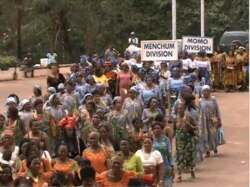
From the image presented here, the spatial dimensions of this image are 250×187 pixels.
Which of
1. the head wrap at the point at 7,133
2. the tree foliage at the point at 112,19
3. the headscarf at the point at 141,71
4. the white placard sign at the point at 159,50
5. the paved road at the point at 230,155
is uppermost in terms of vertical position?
the tree foliage at the point at 112,19

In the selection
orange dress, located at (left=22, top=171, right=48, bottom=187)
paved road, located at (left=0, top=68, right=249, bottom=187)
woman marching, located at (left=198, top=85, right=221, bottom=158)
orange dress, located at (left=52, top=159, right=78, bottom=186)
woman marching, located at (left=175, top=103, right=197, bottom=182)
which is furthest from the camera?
woman marching, located at (left=198, top=85, right=221, bottom=158)

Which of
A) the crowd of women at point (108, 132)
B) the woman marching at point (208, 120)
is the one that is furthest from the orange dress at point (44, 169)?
the woman marching at point (208, 120)

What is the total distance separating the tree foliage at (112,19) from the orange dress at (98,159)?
3193 centimetres

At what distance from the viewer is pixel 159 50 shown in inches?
750

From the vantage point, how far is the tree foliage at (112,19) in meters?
44.2

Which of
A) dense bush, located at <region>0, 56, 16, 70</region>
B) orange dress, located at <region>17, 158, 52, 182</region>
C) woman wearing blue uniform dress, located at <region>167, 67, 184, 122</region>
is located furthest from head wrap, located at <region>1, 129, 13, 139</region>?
dense bush, located at <region>0, 56, 16, 70</region>

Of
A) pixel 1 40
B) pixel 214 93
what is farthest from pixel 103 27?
pixel 214 93

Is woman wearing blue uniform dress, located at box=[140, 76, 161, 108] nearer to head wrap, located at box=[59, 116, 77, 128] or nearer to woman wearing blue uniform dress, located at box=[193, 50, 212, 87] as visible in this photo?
head wrap, located at box=[59, 116, 77, 128]

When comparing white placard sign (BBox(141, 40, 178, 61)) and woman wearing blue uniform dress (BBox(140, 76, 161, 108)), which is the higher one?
white placard sign (BBox(141, 40, 178, 61))

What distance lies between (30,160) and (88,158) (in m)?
1.21

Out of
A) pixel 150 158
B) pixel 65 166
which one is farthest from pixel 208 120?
pixel 65 166

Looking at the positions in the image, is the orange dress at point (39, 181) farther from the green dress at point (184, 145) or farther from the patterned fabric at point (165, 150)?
the green dress at point (184, 145)

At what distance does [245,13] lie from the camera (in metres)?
44.3

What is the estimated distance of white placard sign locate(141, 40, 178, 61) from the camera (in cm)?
1889
